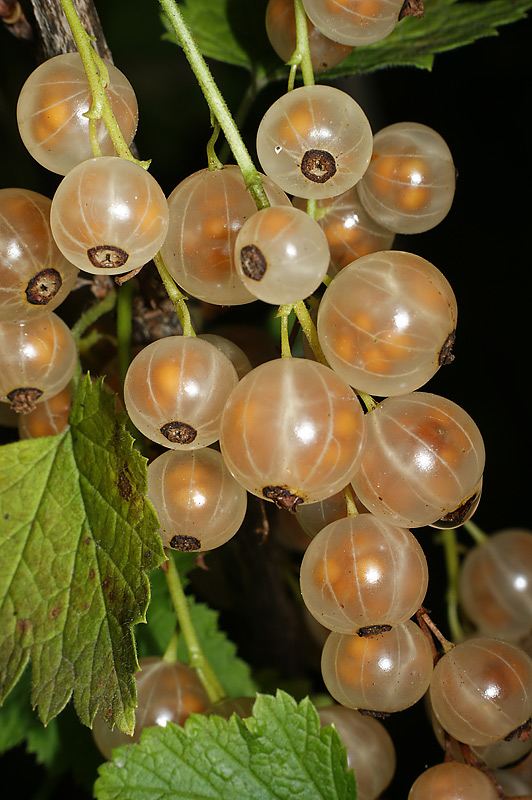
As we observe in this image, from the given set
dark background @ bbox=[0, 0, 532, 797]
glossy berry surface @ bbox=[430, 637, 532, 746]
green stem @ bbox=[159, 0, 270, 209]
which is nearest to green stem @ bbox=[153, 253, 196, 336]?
green stem @ bbox=[159, 0, 270, 209]

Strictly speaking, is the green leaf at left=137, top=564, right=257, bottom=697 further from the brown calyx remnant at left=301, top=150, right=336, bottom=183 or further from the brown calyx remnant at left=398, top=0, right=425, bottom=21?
the brown calyx remnant at left=398, top=0, right=425, bottom=21

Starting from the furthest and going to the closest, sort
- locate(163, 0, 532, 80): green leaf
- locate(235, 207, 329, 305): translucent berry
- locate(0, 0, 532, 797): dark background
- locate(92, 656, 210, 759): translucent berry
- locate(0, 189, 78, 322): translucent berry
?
locate(0, 0, 532, 797): dark background
locate(163, 0, 532, 80): green leaf
locate(92, 656, 210, 759): translucent berry
locate(0, 189, 78, 322): translucent berry
locate(235, 207, 329, 305): translucent berry

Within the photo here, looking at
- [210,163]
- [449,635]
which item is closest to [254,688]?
[449,635]

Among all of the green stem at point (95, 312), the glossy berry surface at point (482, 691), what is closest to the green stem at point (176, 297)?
the green stem at point (95, 312)

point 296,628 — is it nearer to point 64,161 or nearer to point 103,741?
point 103,741

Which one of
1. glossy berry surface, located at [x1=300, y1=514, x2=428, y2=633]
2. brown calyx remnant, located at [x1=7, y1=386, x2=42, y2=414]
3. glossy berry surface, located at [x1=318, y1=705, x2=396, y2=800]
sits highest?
brown calyx remnant, located at [x1=7, y1=386, x2=42, y2=414]
